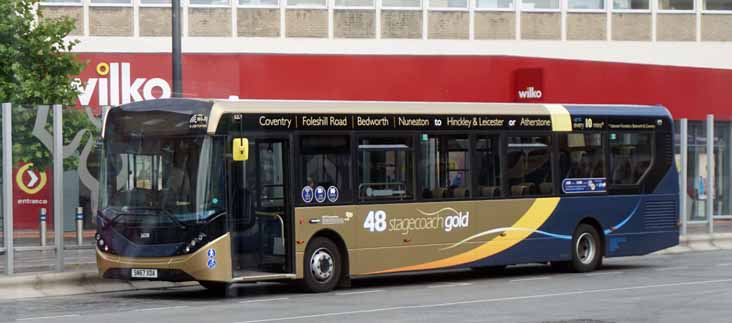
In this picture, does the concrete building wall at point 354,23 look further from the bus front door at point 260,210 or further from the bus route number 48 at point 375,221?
the bus front door at point 260,210

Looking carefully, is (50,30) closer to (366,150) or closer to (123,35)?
(123,35)

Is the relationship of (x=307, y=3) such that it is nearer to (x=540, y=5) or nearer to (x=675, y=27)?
(x=540, y=5)

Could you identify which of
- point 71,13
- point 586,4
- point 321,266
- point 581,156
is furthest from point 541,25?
point 321,266

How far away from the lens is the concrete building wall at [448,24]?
3756 cm

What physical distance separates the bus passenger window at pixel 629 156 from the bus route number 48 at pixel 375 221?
5.25m

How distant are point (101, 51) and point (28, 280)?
16.3 m

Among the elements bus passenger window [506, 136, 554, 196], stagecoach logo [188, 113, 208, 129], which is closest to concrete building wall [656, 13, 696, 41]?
bus passenger window [506, 136, 554, 196]

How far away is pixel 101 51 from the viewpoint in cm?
3425

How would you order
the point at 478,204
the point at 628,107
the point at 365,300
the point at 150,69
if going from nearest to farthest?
1. the point at 365,300
2. the point at 478,204
3. the point at 628,107
4. the point at 150,69

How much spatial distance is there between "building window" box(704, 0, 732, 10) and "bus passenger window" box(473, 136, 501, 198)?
22463mm

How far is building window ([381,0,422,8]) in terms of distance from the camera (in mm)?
37281

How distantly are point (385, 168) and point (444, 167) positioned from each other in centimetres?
116

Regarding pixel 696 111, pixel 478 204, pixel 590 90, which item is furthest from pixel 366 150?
pixel 696 111

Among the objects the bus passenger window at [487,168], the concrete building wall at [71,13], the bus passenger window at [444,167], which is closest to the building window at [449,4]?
the concrete building wall at [71,13]
